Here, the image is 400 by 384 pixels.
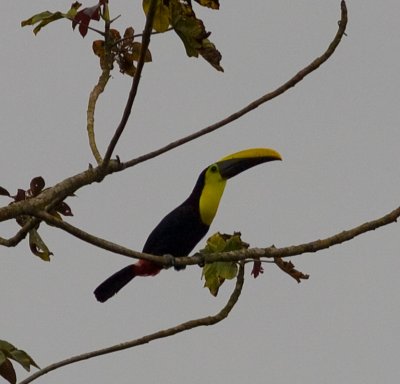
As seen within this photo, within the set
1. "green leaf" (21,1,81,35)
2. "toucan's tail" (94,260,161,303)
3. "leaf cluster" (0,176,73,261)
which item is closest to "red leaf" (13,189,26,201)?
"leaf cluster" (0,176,73,261)

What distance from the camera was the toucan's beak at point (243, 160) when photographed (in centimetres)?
823

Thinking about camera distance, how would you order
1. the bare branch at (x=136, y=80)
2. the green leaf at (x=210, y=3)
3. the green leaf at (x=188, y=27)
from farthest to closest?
the green leaf at (x=188, y=27), the green leaf at (x=210, y=3), the bare branch at (x=136, y=80)

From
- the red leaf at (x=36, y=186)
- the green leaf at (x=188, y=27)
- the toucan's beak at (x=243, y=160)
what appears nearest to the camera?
the green leaf at (x=188, y=27)

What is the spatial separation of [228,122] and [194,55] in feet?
1.25

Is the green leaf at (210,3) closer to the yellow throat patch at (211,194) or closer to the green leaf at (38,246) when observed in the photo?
the green leaf at (38,246)

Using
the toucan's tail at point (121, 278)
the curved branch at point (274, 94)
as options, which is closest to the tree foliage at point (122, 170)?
the curved branch at point (274, 94)

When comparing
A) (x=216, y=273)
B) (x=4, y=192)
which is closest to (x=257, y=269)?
(x=216, y=273)

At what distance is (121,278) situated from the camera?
814 cm

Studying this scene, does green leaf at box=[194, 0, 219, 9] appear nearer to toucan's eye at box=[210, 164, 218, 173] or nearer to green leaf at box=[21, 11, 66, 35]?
green leaf at box=[21, 11, 66, 35]

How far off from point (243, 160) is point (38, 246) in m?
3.16

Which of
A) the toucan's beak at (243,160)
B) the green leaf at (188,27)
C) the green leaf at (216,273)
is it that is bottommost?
the green leaf at (216,273)

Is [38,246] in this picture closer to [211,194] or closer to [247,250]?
[247,250]

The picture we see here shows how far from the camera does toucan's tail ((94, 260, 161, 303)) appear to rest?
8.04 meters

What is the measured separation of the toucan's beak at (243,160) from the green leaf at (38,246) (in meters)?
3.02
